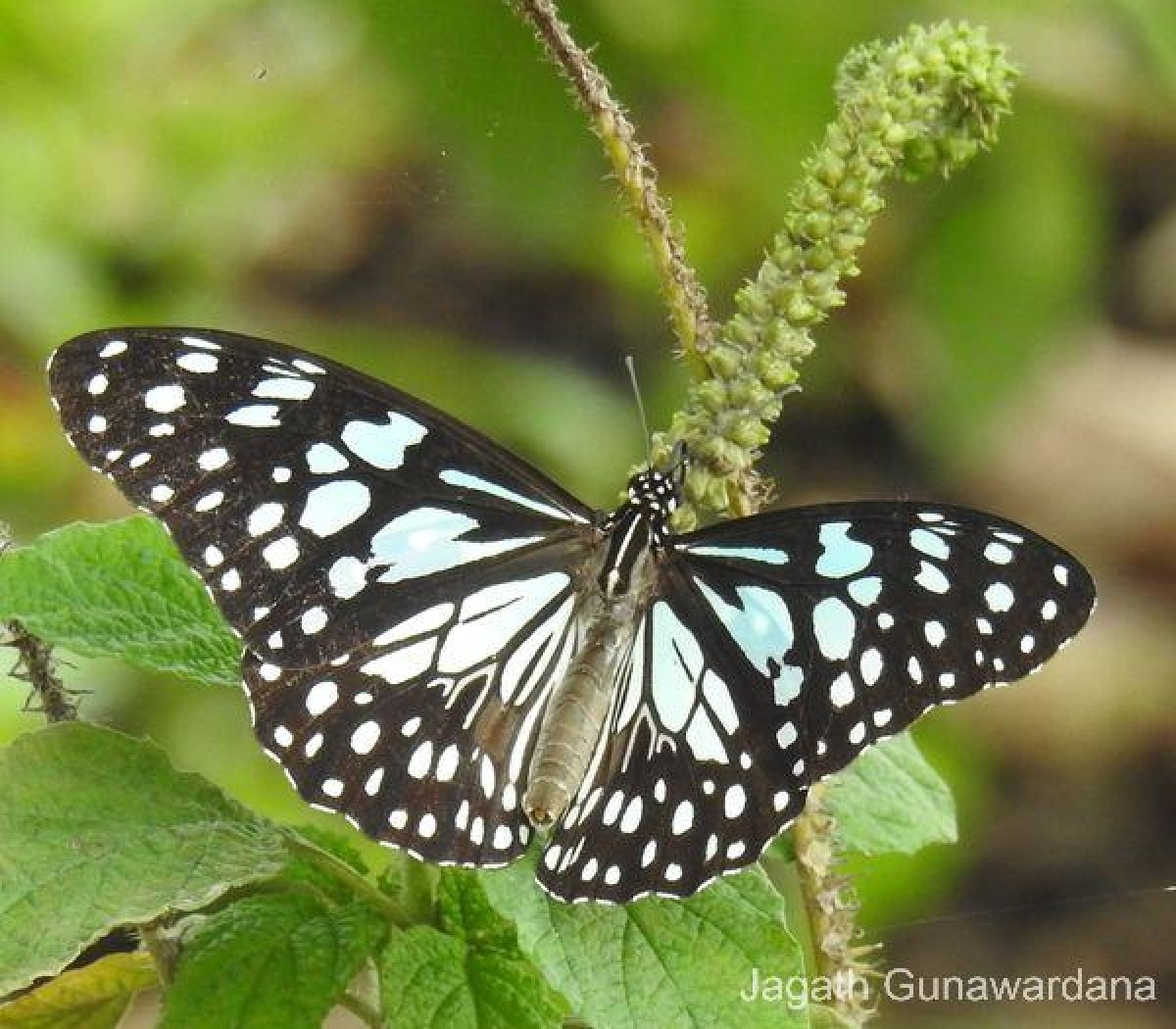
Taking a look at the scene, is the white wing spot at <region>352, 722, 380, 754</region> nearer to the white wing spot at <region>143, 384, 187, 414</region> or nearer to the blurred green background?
the white wing spot at <region>143, 384, 187, 414</region>

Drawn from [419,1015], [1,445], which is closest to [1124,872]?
[1,445]

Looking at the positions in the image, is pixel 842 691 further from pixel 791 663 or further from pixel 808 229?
pixel 808 229

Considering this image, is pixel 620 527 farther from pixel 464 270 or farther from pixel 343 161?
pixel 464 270

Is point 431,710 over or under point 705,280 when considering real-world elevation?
under

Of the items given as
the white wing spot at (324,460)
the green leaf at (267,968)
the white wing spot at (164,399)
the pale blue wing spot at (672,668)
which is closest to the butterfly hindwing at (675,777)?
the pale blue wing spot at (672,668)

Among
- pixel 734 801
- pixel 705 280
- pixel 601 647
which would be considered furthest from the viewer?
pixel 705 280

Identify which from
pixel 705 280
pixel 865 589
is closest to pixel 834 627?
pixel 865 589

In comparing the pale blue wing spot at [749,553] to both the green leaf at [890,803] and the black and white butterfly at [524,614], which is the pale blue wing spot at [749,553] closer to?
the black and white butterfly at [524,614]
